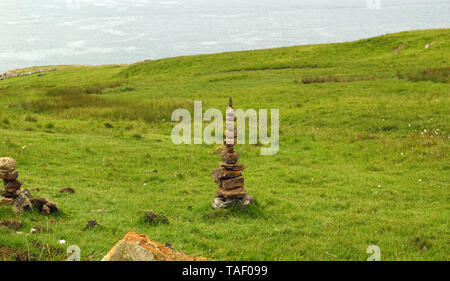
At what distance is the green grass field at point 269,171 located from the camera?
929cm

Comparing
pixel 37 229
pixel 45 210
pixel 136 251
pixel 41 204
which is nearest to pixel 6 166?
pixel 41 204

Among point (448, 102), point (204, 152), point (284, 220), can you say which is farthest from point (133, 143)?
point (448, 102)

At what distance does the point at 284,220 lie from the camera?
11000mm

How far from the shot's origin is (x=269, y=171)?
56.0 ft

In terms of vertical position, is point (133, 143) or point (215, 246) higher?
point (133, 143)

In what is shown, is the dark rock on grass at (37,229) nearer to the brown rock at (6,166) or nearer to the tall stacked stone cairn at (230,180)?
the brown rock at (6,166)

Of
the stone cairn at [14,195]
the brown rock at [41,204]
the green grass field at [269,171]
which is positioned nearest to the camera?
the green grass field at [269,171]

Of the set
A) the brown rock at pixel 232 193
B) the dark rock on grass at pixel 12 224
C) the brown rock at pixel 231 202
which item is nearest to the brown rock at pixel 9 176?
the dark rock on grass at pixel 12 224

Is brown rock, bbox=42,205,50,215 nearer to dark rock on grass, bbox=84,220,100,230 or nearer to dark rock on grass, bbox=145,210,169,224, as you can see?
dark rock on grass, bbox=84,220,100,230

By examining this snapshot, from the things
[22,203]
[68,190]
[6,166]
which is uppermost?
[6,166]

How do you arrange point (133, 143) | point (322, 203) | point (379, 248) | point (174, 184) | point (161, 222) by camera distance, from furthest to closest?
point (133, 143), point (174, 184), point (322, 203), point (161, 222), point (379, 248)

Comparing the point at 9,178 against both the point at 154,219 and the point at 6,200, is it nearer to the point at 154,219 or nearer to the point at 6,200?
the point at 6,200

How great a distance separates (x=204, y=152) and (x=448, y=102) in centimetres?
1809
